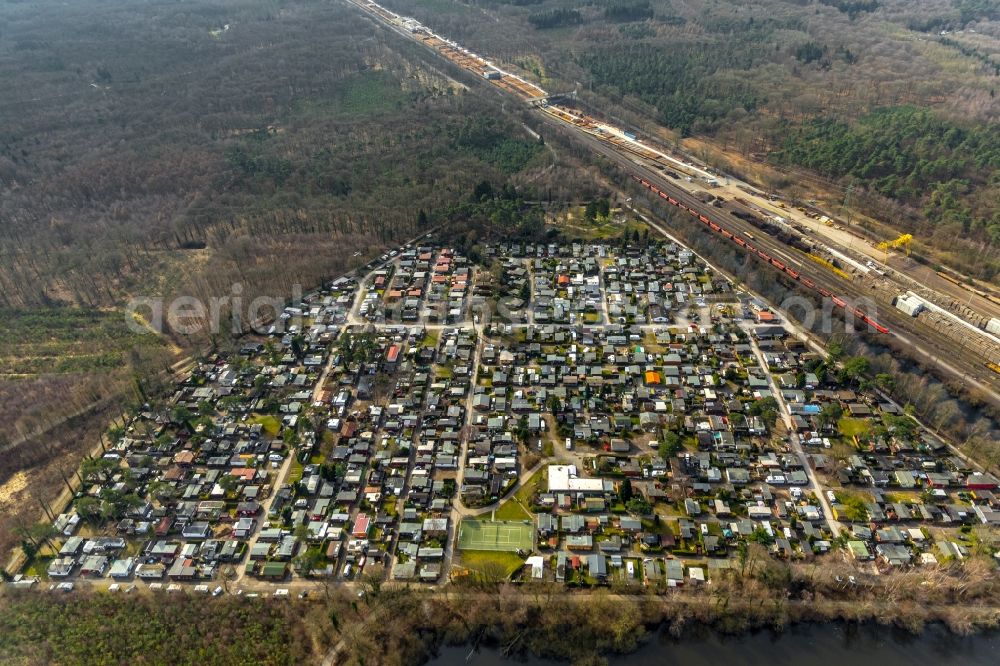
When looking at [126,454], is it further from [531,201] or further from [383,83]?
[383,83]

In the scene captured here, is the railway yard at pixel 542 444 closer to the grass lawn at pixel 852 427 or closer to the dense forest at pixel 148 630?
the grass lawn at pixel 852 427

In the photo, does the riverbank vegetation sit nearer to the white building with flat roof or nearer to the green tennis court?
the green tennis court

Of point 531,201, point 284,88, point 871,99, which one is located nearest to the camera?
point 531,201

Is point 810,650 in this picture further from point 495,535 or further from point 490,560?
point 495,535

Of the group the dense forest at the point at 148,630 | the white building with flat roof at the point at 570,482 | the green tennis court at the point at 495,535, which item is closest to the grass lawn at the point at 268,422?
the dense forest at the point at 148,630

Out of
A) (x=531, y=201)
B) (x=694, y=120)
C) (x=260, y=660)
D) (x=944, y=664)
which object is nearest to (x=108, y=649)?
(x=260, y=660)

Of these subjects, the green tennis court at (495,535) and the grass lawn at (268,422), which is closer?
the green tennis court at (495,535)

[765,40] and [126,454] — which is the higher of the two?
[765,40]

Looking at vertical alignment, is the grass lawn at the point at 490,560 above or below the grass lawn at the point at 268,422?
above
